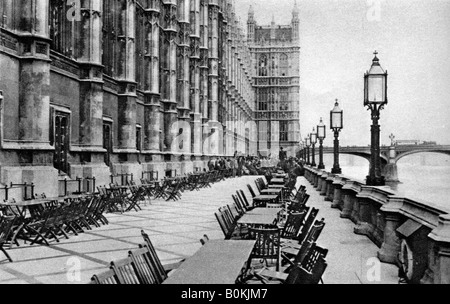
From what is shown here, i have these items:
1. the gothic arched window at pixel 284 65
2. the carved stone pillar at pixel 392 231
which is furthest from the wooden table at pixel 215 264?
the gothic arched window at pixel 284 65

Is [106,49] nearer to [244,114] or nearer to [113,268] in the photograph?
[113,268]

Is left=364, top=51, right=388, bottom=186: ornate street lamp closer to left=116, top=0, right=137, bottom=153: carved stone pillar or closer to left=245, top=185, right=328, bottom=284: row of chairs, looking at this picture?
left=245, top=185, right=328, bottom=284: row of chairs

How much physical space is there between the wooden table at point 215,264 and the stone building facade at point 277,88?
92967 millimetres

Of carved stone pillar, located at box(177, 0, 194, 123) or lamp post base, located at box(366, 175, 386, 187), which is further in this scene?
carved stone pillar, located at box(177, 0, 194, 123)

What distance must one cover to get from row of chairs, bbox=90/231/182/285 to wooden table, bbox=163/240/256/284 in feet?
1.11

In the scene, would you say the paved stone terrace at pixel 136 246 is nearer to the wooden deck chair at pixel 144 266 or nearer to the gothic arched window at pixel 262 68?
the wooden deck chair at pixel 144 266

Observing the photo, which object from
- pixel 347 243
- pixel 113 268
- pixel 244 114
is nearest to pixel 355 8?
pixel 347 243

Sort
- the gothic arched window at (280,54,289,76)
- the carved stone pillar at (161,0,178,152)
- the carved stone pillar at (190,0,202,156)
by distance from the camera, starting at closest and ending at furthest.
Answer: the carved stone pillar at (161,0,178,152) → the carved stone pillar at (190,0,202,156) → the gothic arched window at (280,54,289,76)

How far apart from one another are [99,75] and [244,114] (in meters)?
64.9

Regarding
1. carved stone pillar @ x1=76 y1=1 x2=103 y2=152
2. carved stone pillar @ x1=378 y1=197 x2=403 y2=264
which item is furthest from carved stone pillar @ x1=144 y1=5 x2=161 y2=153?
carved stone pillar @ x1=378 y1=197 x2=403 y2=264

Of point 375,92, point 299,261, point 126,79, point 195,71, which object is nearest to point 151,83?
point 126,79

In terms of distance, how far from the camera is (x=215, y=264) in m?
5.07

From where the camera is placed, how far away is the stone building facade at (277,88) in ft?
327

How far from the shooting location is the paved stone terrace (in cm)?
754
